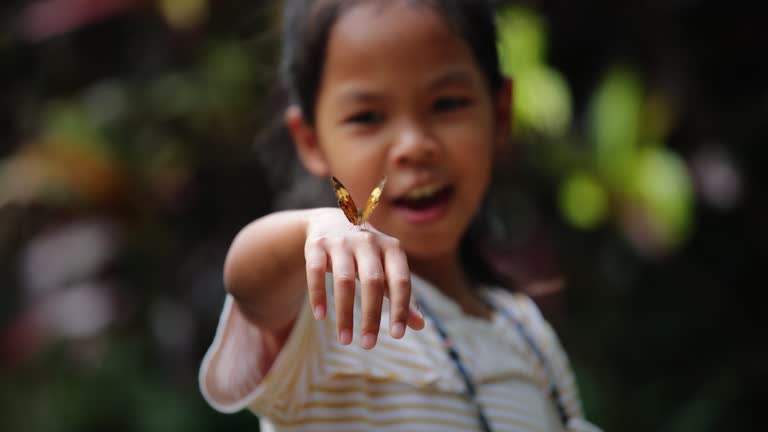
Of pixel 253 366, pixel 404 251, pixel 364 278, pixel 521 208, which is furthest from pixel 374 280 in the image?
pixel 521 208

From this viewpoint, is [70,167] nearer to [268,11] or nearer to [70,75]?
[70,75]

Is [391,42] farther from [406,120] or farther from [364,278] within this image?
[364,278]

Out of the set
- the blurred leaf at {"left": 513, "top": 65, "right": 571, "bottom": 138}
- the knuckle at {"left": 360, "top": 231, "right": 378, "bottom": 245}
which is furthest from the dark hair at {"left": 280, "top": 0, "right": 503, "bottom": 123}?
the blurred leaf at {"left": 513, "top": 65, "right": 571, "bottom": 138}

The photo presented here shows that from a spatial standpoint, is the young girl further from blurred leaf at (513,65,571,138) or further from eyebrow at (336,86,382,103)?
blurred leaf at (513,65,571,138)

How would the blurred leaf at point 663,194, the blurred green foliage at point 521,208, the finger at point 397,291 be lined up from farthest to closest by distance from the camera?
the blurred green foliage at point 521,208 → the blurred leaf at point 663,194 → the finger at point 397,291

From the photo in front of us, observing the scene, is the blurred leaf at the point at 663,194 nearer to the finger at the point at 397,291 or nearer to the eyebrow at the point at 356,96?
the eyebrow at the point at 356,96

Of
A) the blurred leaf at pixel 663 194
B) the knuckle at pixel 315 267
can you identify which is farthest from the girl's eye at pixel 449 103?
the blurred leaf at pixel 663 194
